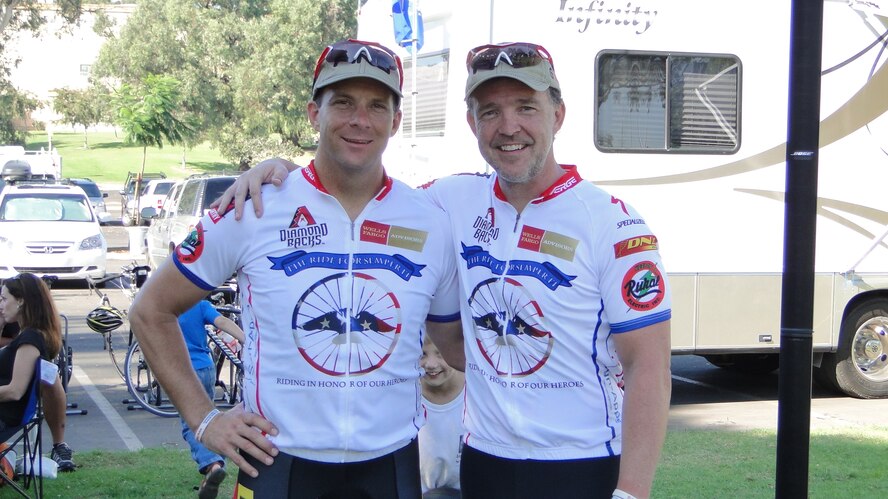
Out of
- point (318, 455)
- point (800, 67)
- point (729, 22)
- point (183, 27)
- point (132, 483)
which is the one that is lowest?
point (132, 483)

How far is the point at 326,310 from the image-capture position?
2.73 metres

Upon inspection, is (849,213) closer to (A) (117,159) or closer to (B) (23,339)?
(B) (23,339)

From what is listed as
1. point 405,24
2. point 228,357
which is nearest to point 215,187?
point 405,24

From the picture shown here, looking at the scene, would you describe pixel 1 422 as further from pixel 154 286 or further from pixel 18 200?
pixel 18 200

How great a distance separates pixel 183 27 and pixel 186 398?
47082 millimetres

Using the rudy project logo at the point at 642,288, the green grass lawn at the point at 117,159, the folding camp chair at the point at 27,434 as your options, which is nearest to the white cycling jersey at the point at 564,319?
the rudy project logo at the point at 642,288

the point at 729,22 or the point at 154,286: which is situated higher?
the point at 729,22

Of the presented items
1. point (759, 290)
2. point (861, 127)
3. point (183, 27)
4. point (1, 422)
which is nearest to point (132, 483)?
point (1, 422)

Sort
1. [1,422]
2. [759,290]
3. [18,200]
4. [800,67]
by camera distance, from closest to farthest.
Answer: [800,67], [1,422], [759,290], [18,200]

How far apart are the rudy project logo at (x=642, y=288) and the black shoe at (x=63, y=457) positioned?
17.4 ft

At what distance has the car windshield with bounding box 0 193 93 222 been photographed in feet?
63.2

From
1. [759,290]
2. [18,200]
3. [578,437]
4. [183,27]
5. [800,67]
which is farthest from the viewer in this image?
[183,27]

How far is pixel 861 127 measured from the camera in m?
9.34

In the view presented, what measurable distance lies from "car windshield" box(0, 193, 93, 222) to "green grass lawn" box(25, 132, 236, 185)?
34.9m
